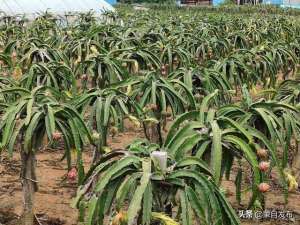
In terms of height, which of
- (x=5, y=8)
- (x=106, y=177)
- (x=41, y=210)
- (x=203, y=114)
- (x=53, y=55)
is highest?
(x=5, y=8)

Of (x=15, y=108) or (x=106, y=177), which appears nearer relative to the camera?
(x=106, y=177)

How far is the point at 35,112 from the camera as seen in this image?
113 inches

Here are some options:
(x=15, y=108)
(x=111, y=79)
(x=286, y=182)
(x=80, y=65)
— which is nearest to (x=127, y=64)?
(x=80, y=65)

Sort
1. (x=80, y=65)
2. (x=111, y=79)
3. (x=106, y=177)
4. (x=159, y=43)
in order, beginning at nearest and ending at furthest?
1. (x=106, y=177)
2. (x=111, y=79)
3. (x=80, y=65)
4. (x=159, y=43)

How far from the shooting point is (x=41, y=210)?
377 centimetres

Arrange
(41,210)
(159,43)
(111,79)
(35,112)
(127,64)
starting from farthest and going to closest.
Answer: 1. (159,43)
2. (127,64)
3. (111,79)
4. (41,210)
5. (35,112)

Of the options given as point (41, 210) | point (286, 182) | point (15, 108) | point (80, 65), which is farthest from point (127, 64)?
point (286, 182)

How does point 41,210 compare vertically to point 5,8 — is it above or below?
below

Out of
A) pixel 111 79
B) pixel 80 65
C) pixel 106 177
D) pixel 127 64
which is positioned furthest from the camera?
pixel 127 64

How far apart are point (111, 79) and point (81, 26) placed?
4.77 meters

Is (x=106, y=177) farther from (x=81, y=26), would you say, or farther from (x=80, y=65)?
(x=81, y=26)

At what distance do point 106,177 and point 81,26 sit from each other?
7.57 meters

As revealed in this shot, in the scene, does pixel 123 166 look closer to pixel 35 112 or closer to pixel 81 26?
pixel 35 112

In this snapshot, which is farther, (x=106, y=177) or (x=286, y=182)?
(x=286, y=182)
